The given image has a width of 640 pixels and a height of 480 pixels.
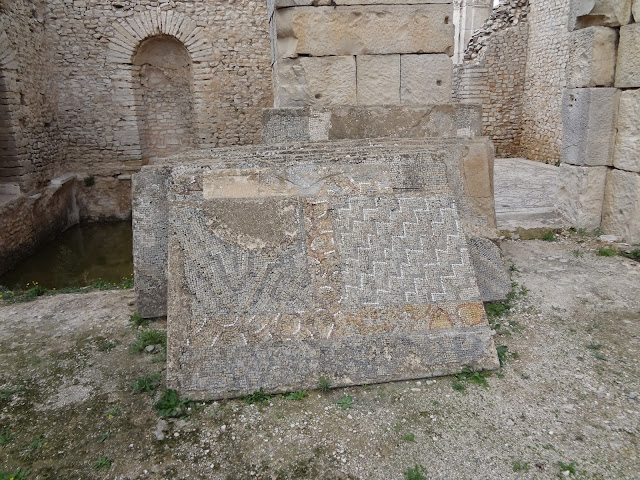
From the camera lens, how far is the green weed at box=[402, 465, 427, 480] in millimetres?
1979

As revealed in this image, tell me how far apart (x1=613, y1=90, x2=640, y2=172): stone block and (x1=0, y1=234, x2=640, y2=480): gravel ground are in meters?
2.22

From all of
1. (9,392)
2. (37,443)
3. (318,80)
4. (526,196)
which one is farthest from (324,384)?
(526,196)

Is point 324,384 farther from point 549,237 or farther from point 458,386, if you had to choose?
point 549,237

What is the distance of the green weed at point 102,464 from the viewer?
2.07 m

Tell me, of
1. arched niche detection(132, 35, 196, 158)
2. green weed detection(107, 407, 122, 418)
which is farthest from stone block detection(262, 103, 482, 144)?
arched niche detection(132, 35, 196, 158)

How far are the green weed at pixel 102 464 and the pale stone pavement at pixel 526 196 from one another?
4132mm

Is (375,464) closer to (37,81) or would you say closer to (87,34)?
(37,81)

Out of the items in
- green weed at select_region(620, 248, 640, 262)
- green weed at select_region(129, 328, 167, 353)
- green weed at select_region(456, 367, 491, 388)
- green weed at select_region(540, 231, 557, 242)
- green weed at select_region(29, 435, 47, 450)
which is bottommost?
green weed at select_region(29, 435, 47, 450)

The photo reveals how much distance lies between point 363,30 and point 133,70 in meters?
7.76

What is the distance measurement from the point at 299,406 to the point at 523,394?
1144 millimetres

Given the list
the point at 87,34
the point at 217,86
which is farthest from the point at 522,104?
the point at 87,34

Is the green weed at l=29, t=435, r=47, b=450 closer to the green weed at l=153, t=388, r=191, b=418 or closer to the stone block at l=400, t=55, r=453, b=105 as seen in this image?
the green weed at l=153, t=388, r=191, b=418

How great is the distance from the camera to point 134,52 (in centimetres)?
1014

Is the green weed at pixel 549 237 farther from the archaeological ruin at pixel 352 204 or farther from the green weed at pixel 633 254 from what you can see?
the green weed at pixel 633 254
